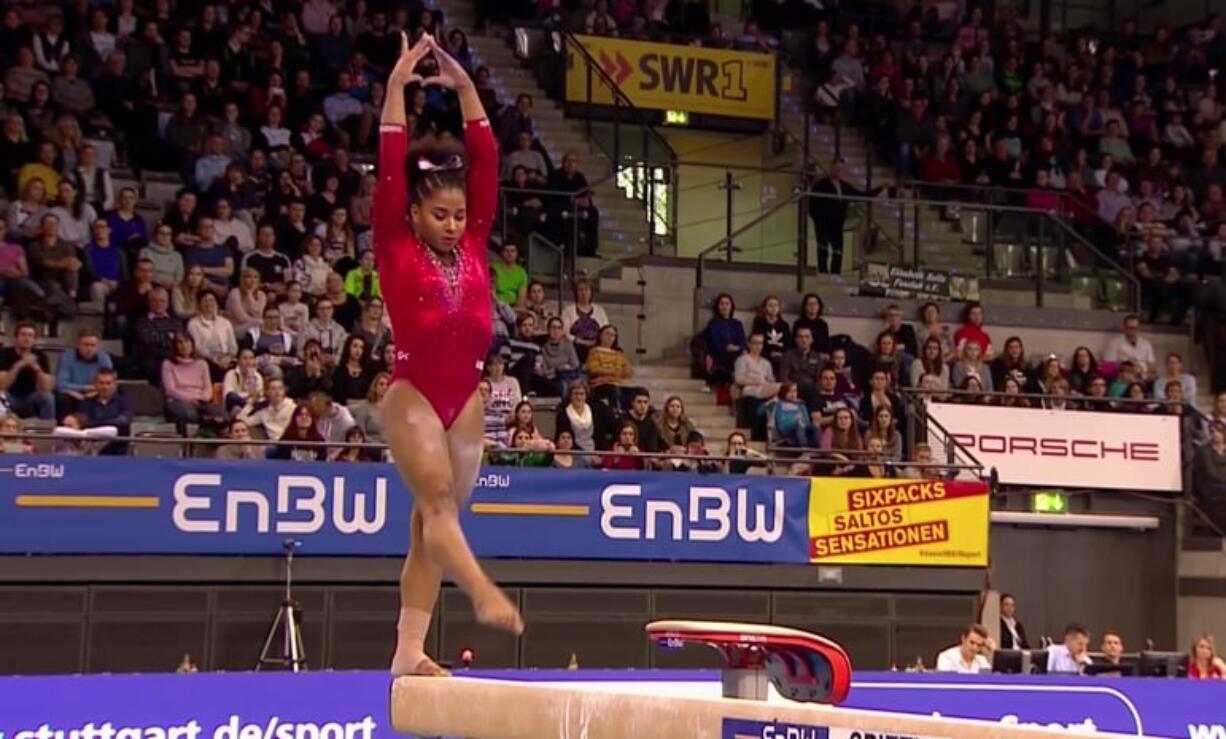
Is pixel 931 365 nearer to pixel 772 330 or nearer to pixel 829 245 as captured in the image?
pixel 772 330

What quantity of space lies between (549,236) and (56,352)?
16.8ft

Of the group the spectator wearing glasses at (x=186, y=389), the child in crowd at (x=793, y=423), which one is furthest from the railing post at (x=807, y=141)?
the spectator wearing glasses at (x=186, y=389)

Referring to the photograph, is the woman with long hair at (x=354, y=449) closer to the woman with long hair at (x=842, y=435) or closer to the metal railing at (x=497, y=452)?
the metal railing at (x=497, y=452)

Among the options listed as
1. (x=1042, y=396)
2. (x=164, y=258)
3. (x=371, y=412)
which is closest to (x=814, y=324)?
(x=1042, y=396)

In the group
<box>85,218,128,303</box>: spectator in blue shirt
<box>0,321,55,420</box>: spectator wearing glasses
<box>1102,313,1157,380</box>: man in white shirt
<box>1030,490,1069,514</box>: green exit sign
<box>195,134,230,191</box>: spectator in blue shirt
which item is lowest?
<box>1030,490,1069,514</box>: green exit sign

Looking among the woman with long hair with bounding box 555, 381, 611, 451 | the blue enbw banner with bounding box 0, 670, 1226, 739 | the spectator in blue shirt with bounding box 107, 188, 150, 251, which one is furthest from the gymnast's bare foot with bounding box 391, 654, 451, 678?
the spectator in blue shirt with bounding box 107, 188, 150, 251

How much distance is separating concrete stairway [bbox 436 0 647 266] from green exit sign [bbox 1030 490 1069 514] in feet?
14.7

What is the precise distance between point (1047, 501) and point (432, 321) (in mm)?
12647

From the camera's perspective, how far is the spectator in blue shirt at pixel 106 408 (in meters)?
13.8

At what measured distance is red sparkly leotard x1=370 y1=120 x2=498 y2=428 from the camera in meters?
6.29

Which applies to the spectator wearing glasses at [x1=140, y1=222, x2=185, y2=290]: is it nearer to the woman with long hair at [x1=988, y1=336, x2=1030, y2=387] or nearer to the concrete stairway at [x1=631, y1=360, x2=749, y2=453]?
the concrete stairway at [x1=631, y1=360, x2=749, y2=453]

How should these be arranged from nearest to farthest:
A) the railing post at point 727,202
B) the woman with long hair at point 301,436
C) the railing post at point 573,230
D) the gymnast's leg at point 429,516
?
the gymnast's leg at point 429,516, the woman with long hair at point 301,436, the railing post at point 573,230, the railing post at point 727,202

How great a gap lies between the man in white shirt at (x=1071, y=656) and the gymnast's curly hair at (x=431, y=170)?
898 cm

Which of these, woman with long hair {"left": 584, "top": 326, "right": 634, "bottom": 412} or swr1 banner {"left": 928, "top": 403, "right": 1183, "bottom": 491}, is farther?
swr1 banner {"left": 928, "top": 403, "right": 1183, "bottom": 491}
